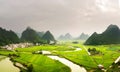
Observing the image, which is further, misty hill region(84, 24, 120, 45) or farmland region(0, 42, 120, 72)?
misty hill region(84, 24, 120, 45)

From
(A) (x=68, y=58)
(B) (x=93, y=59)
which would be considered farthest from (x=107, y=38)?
(B) (x=93, y=59)

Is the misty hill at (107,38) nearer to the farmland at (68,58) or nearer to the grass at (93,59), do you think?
the farmland at (68,58)

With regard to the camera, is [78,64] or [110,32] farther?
[110,32]

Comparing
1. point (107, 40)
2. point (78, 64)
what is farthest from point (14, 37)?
point (78, 64)

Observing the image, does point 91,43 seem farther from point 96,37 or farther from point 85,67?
point 85,67

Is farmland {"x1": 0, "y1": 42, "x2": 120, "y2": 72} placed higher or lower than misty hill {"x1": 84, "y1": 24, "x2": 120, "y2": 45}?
lower

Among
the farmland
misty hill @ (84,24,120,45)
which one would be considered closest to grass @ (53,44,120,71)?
the farmland

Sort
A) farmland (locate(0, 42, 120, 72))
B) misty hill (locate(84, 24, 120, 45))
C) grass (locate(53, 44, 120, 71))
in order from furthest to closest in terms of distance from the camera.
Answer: misty hill (locate(84, 24, 120, 45)) < grass (locate(53, 44, 120, 71)) < farmland (locate(0, 42, 120, 72))

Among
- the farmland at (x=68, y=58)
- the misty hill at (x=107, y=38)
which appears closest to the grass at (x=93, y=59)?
the farmland at (x=68, y=58)

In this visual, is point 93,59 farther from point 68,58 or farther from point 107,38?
point 107,38

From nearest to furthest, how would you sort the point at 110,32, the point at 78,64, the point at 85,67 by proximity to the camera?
the point at 85,67
the point at 78,64
the point at 110,32

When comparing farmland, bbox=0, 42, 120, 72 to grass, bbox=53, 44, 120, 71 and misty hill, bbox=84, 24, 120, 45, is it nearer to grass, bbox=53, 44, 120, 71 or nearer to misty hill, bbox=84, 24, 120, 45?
grass, bbox=53, 44, 120, 71
